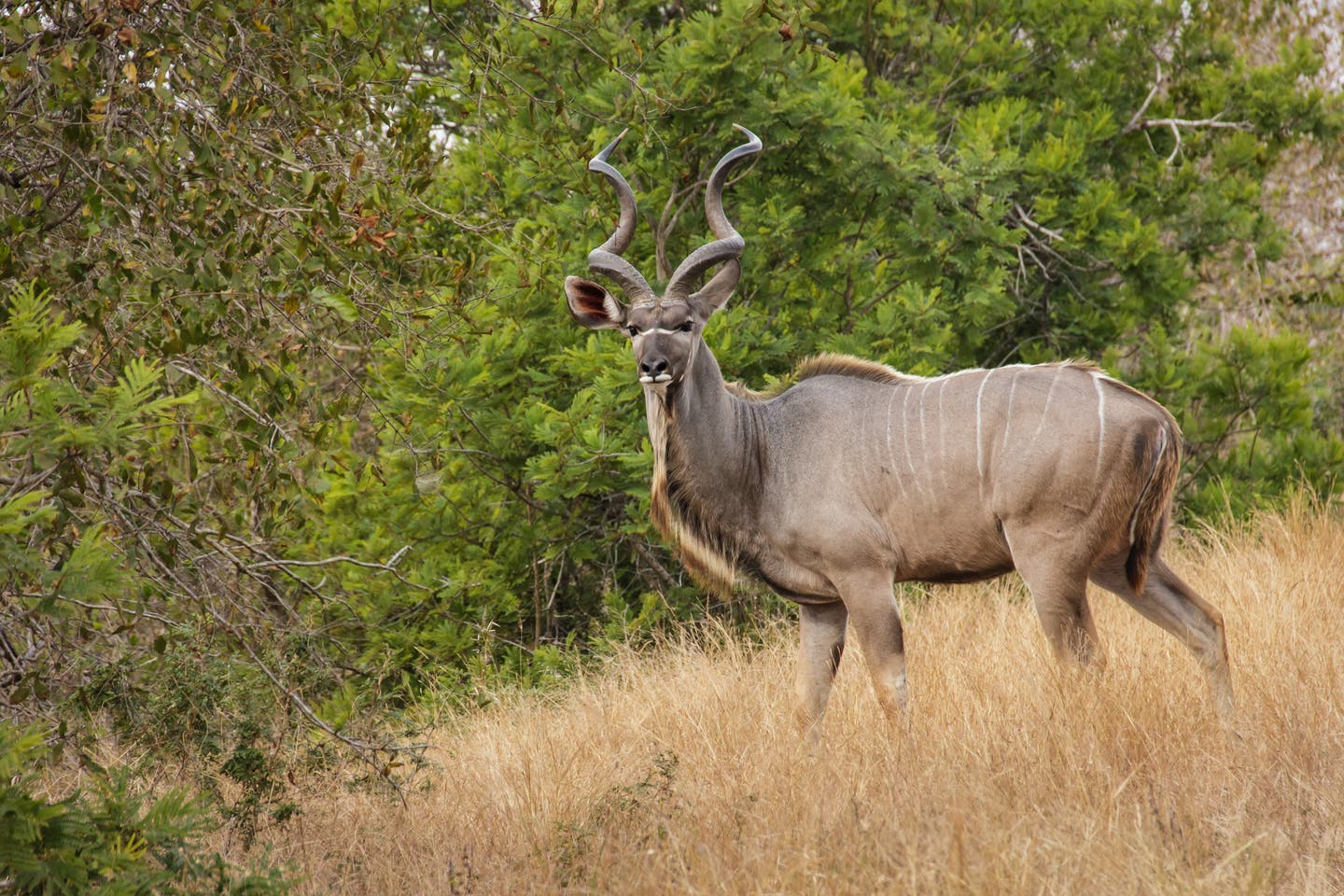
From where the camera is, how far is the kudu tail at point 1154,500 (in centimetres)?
541

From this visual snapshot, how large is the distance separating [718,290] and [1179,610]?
2.32 m

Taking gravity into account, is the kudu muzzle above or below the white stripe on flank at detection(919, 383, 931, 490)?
above

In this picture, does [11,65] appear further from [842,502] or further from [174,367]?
[842,502]

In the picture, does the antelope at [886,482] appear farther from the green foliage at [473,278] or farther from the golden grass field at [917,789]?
the green foliage at [473,278]

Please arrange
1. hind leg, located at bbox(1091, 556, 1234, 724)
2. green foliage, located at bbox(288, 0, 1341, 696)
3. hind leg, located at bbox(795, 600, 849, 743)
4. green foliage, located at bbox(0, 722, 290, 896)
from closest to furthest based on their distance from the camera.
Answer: green foliage, located at bbox(0, 722, 290, 896) → hind leg, located at bbox(1091, 556, 1234, 724) → hind leg, located at bbox(795, 600, 849, 743) → green foliage, located at bbox(288, 0, 1341, 696)

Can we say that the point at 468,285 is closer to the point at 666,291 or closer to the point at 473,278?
the point at 473,278

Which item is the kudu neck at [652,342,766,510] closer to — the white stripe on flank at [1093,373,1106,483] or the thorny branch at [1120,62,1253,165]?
the white stripe on flank at [1093,373,1106,483]

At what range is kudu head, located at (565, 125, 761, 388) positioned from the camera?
565cm

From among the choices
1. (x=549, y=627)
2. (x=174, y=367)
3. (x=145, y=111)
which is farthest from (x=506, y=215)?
(x=174, y=367)

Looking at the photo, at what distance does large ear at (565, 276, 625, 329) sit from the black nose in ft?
1.53

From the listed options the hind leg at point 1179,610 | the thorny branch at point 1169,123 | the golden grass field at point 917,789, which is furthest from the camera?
the thorny branch at point 1169,123

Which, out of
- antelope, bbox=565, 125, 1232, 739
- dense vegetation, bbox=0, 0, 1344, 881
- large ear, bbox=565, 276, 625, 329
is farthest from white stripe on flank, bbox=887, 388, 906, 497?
dense vegetation, bbox=0, 0, 1344, 881

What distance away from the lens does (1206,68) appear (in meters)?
10.8

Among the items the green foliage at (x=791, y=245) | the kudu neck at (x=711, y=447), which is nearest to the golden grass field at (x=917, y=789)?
the kudu neck at (x=711, y=447)
